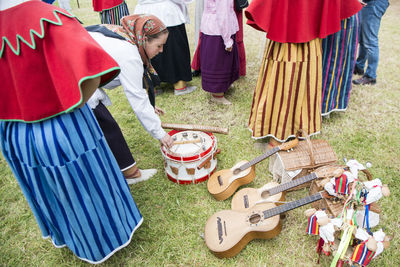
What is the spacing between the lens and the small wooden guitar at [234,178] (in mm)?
2377

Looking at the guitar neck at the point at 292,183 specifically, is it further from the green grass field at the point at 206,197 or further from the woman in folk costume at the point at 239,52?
the woman in folk costume at the point at 239,52

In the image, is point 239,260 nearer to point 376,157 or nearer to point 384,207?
point 384,207

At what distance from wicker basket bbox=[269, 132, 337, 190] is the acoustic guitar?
0.36 m

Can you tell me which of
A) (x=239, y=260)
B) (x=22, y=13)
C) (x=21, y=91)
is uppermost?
(x=22, y=13)

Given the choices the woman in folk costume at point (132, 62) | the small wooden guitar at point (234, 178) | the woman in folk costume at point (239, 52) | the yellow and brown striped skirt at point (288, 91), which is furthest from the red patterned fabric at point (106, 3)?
the small wooden guitar at point (234, 178)

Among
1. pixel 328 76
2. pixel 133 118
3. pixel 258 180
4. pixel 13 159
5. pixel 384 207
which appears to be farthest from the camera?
pixel 133 118

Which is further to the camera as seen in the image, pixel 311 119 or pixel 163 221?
pixel 311 119

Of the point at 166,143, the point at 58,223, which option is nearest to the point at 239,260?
the point at 166,143

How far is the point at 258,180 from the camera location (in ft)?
8.59

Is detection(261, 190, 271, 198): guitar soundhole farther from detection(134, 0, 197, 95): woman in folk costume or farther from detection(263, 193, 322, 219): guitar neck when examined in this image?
detection(134, 0, 197, 95): woman in folk costume

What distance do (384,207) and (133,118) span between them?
302 cm

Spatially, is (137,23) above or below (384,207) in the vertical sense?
above

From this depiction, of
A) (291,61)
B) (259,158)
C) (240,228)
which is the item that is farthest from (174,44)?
(240,228)

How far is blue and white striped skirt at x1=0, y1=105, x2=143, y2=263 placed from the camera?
1.40 metres
